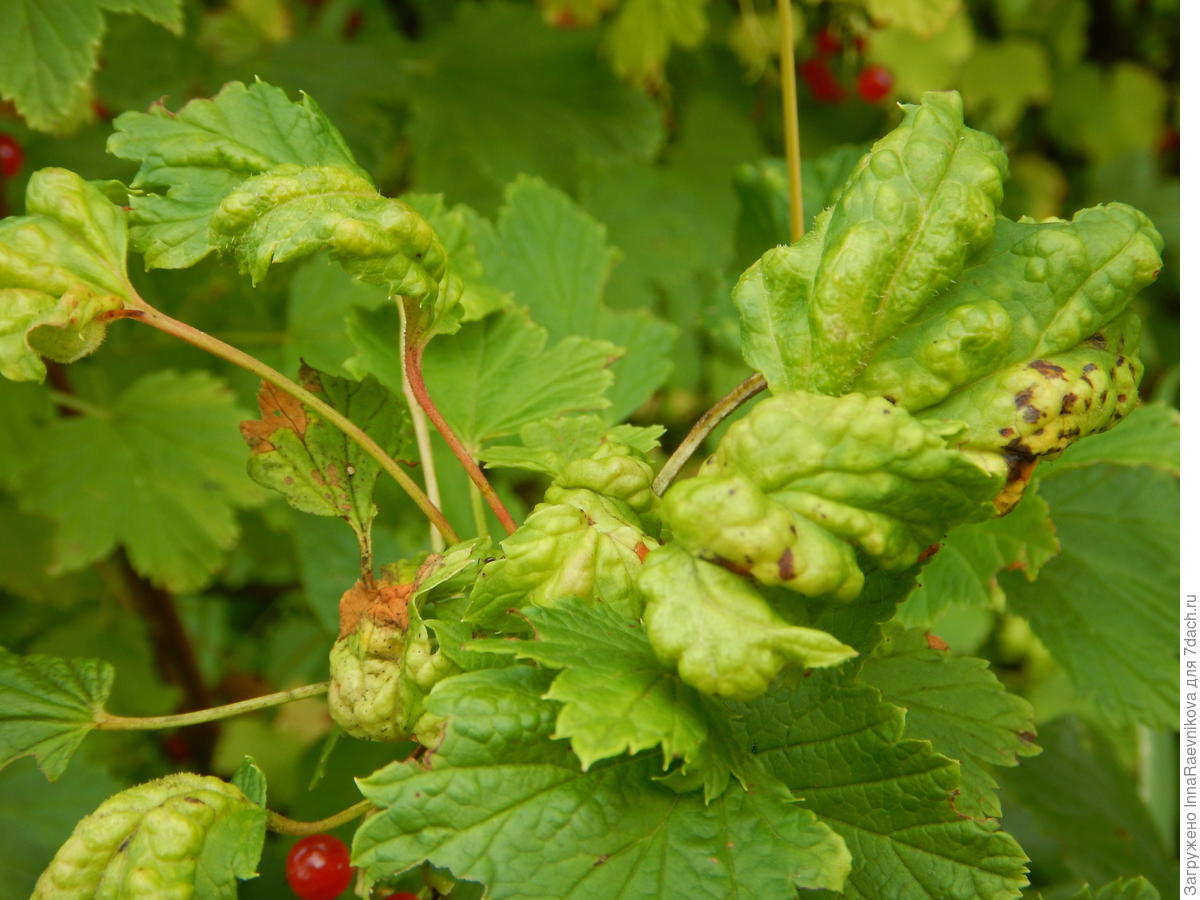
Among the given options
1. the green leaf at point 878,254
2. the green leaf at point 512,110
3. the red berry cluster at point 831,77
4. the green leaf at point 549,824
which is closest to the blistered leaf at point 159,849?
the green leaf at point 549,824

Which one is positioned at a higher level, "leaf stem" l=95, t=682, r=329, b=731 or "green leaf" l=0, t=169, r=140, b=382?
"green leaf" l=0, t=169, r=140, b=382

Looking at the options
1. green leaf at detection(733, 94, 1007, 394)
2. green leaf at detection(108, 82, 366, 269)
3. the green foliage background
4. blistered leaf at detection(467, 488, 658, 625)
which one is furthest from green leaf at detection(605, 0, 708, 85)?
blistered leaf at detection(467, 488, 658, 625)

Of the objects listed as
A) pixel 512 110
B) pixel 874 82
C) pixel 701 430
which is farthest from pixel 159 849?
pixel 874 82

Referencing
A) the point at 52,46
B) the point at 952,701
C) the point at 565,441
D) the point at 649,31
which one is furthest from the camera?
the point at 649,31

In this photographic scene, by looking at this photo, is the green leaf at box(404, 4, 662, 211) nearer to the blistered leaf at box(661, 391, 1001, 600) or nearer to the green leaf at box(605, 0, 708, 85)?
the green leaf at box(605, 0, 708, 85)

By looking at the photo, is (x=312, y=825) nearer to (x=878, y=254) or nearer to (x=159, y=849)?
(x=159, y=849)
